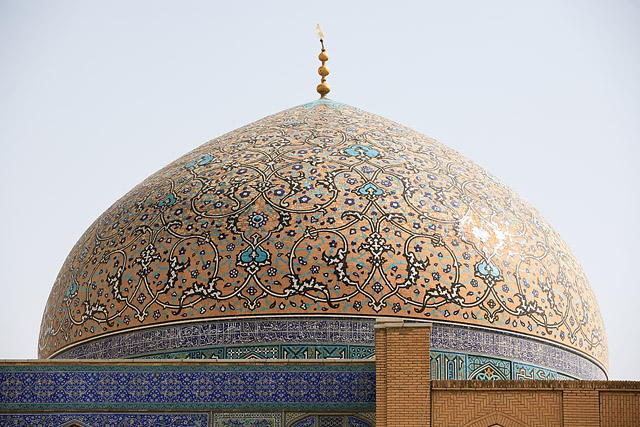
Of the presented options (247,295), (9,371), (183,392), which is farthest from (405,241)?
(9,371)

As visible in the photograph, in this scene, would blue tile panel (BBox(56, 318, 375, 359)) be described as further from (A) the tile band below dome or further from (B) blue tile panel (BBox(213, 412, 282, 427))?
(B) blue tile panel (BBox(213, 412, 282, 427))

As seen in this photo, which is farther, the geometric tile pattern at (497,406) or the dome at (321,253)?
the dome at (321,253)

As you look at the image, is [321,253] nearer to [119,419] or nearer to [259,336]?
[259,336]

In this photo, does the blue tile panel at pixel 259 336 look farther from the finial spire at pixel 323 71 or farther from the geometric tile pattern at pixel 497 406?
the finial spire at pixel 323 71

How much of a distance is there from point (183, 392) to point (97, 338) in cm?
118

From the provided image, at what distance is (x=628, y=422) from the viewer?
8102mm

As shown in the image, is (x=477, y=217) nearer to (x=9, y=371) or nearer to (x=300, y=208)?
(x=300, y=208)

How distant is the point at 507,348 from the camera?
9445 mm

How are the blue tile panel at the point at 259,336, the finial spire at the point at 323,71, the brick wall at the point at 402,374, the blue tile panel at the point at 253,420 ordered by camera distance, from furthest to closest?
the finial spire at the point at 323,71, the blue tile panel at the point at 259,336, the blue tile panel at the point at 253,420, the brick wall at the point at 402,374

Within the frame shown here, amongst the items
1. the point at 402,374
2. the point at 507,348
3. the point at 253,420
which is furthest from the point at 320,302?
the point at 507,348

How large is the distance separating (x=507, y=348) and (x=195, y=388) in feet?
7.15

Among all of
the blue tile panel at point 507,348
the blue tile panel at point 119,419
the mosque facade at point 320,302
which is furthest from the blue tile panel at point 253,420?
the blue tile panel at point 507,348

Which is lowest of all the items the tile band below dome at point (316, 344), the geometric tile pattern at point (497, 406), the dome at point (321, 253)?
the geometric tile pattern at point (497, 406)

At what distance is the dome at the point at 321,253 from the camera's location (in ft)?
30.3
